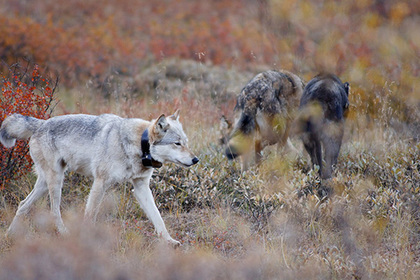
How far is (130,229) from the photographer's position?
5375 mm

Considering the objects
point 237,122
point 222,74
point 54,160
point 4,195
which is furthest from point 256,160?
point 222,74

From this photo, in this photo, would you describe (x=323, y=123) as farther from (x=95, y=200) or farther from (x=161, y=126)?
(x=95, y=200)

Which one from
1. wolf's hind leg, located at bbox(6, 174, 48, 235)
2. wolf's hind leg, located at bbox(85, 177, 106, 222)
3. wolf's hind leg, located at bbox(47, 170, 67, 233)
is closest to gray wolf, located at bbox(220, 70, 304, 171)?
wolf's hind leg, located at bbox(85, 177, 106, 222)

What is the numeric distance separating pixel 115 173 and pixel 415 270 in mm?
3165

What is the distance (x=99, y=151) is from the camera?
5340 millimetres

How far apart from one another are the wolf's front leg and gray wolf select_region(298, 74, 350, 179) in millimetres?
2283

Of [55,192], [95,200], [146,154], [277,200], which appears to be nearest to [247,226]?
[277,200]

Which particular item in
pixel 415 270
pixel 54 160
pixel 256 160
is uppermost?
pixel 54 160

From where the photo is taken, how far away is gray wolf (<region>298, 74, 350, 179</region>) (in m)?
6.24

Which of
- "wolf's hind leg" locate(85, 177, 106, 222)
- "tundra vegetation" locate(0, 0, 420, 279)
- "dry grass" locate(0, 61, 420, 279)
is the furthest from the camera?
"wolf's hind leg" locate(85, 177, 106, 222)

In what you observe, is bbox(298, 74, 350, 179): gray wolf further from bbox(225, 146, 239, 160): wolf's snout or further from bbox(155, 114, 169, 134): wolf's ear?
bbox(155, 114, 169, 134): wolf's ear

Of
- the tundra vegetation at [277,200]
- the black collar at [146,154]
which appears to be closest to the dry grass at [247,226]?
the tundra vegetation at [277,200]

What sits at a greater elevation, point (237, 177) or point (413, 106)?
point (413, 106)

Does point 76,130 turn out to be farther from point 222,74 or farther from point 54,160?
point 222,74
